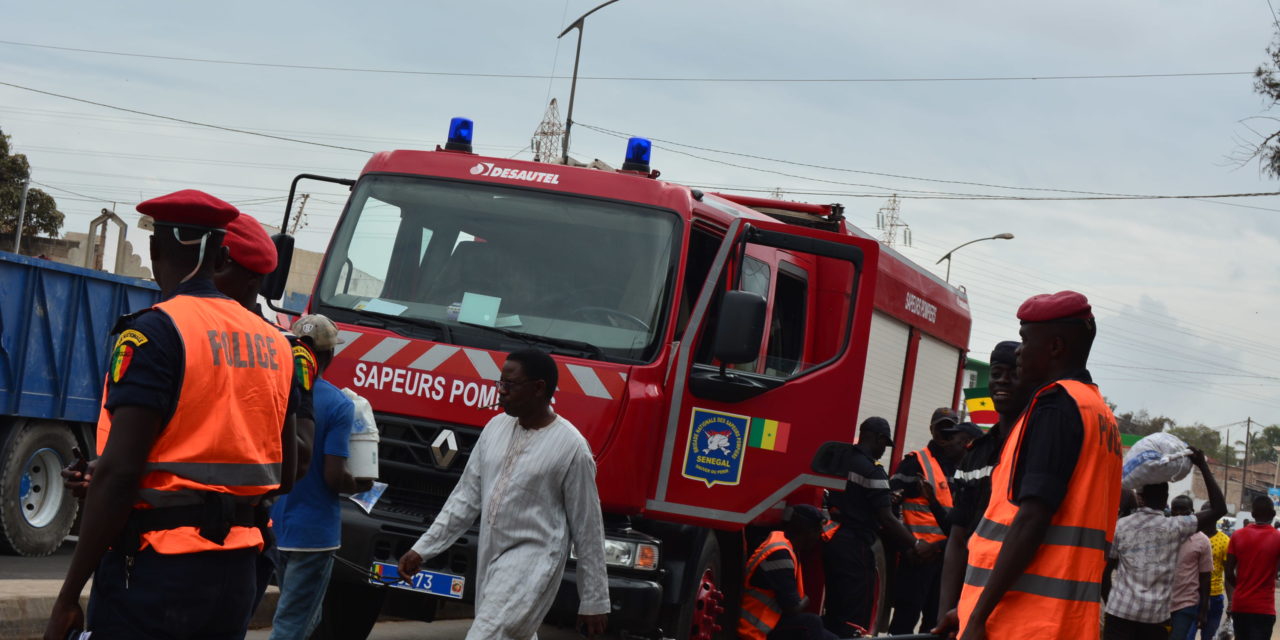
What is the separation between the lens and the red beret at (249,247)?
3.90m

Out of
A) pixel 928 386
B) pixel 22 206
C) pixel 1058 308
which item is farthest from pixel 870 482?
pixel 22 206

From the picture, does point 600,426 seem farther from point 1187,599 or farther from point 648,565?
point 1187,599

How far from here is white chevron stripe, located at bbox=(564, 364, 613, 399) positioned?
277 inches

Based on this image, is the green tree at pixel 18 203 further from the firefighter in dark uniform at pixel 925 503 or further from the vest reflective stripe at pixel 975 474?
the vest reflective stripe at pixel 975 474

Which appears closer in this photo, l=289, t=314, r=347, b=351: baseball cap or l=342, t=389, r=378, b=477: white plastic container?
l=289, t=314, r=347, b=351: baseball cap

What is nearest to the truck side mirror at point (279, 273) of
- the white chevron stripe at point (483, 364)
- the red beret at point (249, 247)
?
the white chevron stripe at point (483, 364)

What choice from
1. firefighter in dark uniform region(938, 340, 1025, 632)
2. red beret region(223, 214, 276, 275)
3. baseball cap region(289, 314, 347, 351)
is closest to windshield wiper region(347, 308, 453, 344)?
baseball cap region(289, 314, 347, 351)

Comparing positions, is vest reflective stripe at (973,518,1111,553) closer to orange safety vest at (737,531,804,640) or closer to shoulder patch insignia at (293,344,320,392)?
shoulder patch insignia at (293,344,320,392)

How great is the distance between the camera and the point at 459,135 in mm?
8430

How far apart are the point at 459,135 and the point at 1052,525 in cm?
528

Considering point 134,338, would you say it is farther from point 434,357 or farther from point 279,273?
point 279,273

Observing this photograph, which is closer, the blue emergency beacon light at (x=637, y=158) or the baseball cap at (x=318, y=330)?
the baseball cap at (x=318, y=330)

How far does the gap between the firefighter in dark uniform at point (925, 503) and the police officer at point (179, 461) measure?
6.78 meters

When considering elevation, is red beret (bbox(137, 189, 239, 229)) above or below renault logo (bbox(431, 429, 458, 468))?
above
